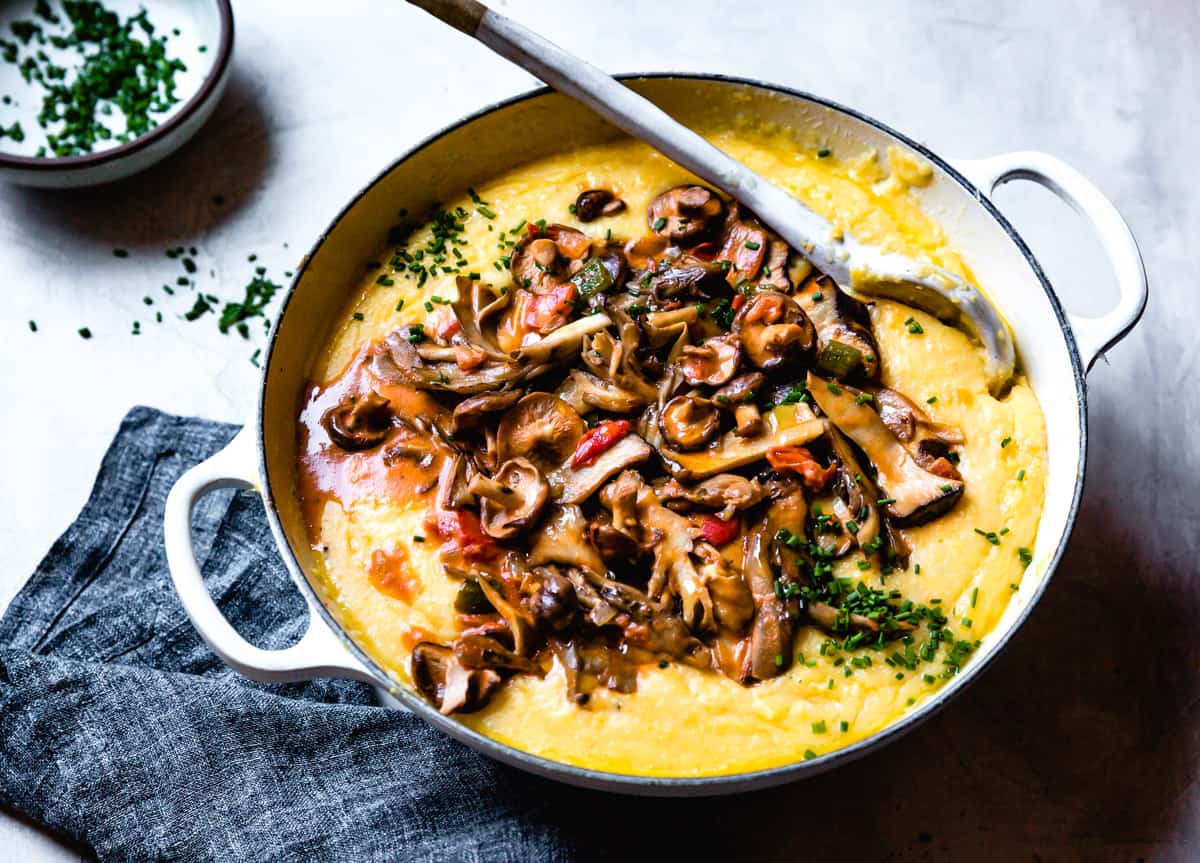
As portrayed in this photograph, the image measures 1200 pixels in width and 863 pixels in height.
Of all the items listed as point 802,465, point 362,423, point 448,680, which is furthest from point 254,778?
point 802,465

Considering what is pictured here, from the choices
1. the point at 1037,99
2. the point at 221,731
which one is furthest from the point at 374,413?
the point at 1037,99

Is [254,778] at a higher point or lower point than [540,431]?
lower

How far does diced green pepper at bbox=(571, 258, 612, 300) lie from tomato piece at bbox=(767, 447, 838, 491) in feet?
2.64

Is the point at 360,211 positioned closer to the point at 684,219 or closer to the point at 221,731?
the point at 684,219

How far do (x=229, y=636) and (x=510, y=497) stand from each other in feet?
3.02

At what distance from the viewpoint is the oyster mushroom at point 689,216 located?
4.17 meters

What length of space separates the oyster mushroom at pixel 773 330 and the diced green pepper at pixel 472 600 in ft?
3.75

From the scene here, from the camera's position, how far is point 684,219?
419 cm

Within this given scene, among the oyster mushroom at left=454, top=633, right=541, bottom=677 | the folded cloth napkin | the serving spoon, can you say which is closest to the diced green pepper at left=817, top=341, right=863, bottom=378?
the serving spoon

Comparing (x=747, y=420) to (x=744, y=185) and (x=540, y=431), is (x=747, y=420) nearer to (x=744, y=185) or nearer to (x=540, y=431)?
(x=540, y=431)

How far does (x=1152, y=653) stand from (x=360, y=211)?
323cm

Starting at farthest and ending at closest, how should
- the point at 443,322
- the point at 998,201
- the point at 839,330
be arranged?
the point at 998,201, the point at 443,322, the point at 839,330

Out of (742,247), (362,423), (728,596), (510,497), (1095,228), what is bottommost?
(362,423)

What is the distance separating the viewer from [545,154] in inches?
177
